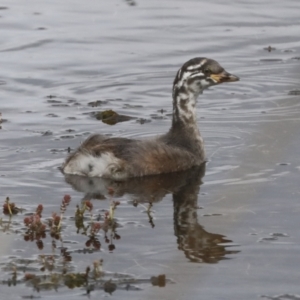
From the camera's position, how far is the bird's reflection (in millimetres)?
7941

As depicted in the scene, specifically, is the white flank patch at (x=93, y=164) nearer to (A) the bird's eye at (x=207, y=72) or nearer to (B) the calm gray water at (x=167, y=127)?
(B) the calm gray water at (x=167, y=127)

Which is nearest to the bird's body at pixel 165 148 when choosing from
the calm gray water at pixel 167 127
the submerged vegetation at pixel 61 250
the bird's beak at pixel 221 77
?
the bird's beak at pixel 221 77

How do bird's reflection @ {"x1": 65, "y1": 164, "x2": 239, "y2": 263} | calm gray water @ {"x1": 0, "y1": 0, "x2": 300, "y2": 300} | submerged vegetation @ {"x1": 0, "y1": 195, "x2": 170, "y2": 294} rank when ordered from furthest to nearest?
bird's reflection @ {"x1": 65, "y1": 164, "x2": 239, "y2": 263} → calm gray water @ {"x1": 0, "y1": 0, "x2": 300, "y2": 300} → submerged vegetation @ {"x1": 0, "y1": 195, "x2": 170, "y2": 294}

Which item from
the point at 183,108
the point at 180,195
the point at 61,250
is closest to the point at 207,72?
the point at 183,108

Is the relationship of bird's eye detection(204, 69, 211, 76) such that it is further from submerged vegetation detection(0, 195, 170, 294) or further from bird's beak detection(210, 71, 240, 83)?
submerged vegetation detection(0, 195, 170, 294)

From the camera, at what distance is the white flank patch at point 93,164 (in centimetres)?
1011

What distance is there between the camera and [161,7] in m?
19.1

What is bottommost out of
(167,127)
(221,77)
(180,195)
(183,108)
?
(180,195)

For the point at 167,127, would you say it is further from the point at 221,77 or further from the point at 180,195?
the point at 180,195

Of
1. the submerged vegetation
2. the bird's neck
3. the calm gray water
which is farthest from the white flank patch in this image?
the bird's neck

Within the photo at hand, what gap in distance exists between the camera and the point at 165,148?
10586 millimetres

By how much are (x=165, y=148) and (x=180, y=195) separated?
93 centimetres

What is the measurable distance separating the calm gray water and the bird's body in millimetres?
182

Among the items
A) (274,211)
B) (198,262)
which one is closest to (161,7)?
(274,211)
